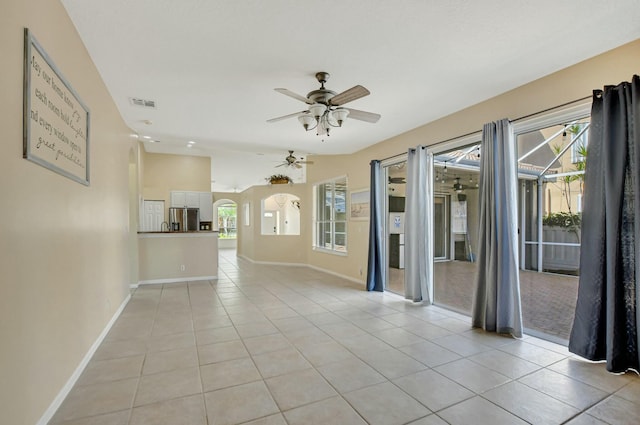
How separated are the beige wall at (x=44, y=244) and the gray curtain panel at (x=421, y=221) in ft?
13.4

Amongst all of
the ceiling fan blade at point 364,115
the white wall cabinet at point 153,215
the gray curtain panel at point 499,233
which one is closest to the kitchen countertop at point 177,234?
the white wall cabinet at point 153,215

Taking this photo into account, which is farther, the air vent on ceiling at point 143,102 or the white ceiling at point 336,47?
the air vent on ceiling at point 143,102

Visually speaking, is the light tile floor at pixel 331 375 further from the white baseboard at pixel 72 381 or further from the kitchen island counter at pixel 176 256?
the kitchen island counter at pixel 176 256

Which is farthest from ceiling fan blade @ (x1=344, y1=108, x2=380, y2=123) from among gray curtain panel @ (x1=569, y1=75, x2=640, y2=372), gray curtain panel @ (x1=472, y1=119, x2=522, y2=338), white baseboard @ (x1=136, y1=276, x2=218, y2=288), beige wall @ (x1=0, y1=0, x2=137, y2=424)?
white baseboard @ (x1=136, y1=276, x2=218, y2=288)

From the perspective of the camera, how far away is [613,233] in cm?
260

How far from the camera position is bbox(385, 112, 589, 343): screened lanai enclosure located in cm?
474

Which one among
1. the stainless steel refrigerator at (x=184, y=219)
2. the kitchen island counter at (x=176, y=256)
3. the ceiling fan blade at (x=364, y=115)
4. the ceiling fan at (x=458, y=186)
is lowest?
the kitchen island counter at (x=176, y=256)

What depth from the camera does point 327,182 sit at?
7859mm

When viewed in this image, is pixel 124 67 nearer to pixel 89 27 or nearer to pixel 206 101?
pixel 89 27

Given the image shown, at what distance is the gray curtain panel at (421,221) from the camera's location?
4.74 m

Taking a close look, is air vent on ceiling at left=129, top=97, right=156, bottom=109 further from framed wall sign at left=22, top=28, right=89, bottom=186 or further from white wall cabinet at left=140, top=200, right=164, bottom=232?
white wall cabinet at left=140, top=200, right=164, bottom=232

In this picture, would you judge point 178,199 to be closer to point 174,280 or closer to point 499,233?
point 174,280

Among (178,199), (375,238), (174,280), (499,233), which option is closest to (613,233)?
(499,233)

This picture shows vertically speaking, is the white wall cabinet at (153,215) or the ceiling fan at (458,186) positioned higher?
the ceiling fan at (458,186)
